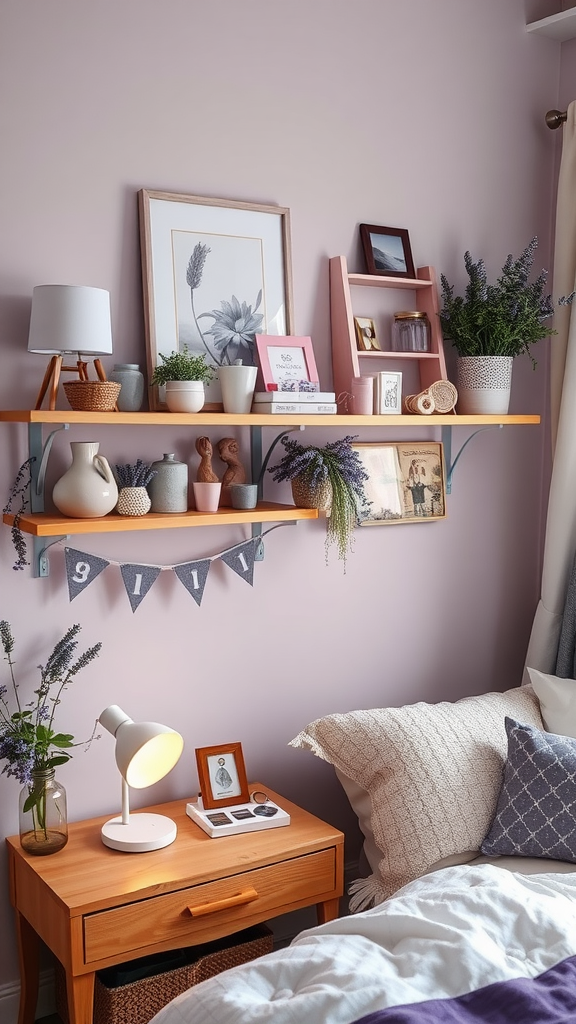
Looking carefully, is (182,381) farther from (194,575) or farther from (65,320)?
(194,575)

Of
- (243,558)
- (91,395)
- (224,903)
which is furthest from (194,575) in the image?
(224,903)

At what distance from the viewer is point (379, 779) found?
229cm

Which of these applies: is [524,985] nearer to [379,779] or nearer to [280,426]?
[379,779]

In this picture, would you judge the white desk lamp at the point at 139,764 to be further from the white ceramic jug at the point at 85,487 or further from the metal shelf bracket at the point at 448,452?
the metal shelf bracket at the point at 448,452

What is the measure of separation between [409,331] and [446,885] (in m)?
1.44

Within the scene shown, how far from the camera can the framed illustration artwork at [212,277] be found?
2.23m

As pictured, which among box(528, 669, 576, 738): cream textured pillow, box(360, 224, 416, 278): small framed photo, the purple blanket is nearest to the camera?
the purple blanket

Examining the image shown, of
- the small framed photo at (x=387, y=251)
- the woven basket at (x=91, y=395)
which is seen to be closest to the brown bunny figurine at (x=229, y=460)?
the woven basket at (x=91, y=395)

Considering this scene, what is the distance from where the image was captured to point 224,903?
2.02 meters

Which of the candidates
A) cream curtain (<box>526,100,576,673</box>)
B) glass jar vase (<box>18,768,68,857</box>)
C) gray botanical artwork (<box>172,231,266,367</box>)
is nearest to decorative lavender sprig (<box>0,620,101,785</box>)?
glass jar vase (<box>18,768,68,857</box>)

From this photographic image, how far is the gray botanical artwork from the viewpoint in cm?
227

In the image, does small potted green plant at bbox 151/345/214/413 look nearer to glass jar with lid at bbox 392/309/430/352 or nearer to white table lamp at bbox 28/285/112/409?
white table lamp at bbox 28/285/112/409

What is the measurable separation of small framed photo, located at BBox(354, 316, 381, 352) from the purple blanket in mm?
1568

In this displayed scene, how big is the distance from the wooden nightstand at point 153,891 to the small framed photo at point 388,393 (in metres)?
1.03
